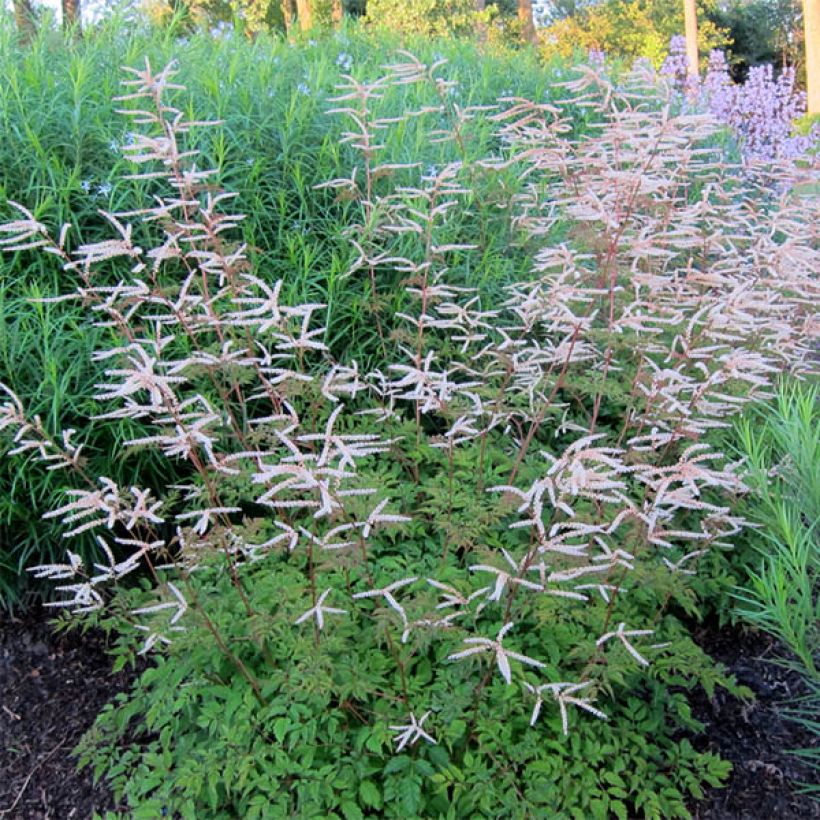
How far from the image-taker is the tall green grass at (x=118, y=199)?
304cm

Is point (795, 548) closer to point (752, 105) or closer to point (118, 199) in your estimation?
point (118, 199)

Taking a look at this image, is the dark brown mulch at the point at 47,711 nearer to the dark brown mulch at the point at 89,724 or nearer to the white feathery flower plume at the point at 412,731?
the dark brown mulch at the point at 89,724

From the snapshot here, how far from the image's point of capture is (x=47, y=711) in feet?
9.68

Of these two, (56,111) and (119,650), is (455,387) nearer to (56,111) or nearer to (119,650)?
(119,650)

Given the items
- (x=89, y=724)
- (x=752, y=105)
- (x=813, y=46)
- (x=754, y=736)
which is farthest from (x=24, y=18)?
(x=813, y=46)

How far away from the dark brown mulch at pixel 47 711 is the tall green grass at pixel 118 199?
0.23 m

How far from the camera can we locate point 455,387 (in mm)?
2363

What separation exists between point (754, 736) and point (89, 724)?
228 centimetres

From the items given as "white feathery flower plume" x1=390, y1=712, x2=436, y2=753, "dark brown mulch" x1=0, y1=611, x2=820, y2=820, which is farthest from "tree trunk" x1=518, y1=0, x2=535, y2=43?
"white feathery flower plume" x1=390, y1=712, x2=436, y2=753

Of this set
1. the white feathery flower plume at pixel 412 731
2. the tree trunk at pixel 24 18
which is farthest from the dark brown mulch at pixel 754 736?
the tree trunk at pixel 24 18

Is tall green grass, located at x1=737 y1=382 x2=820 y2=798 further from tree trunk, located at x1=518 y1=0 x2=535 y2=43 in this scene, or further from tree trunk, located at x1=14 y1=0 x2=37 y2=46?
Result: tree trunk, located at x1=518 y1=0 x2=535 y2=43

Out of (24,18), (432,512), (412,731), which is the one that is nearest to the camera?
(412,731)

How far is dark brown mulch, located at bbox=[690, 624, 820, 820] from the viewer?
7.80 ft

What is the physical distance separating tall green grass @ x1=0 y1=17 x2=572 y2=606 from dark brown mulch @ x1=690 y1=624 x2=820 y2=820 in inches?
69.9
